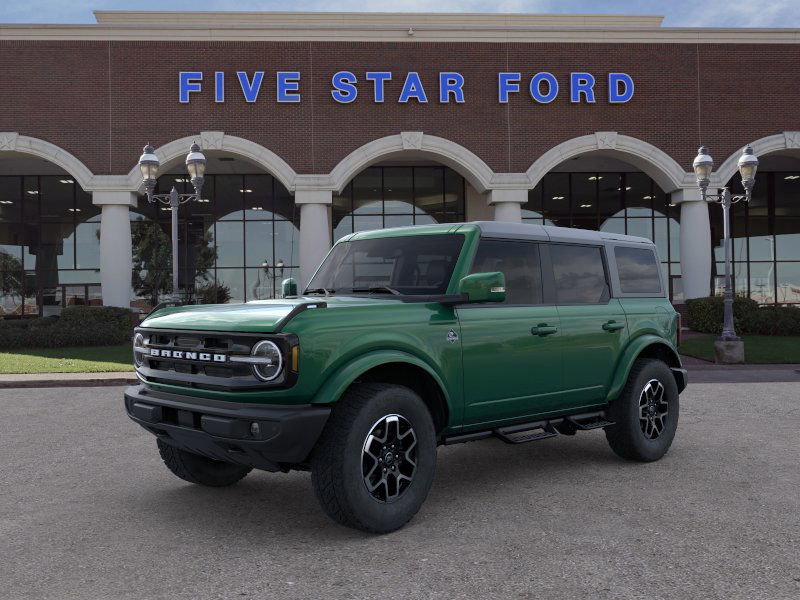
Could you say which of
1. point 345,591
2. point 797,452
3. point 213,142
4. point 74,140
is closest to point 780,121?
point 213,142

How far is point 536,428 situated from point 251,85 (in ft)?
69.1

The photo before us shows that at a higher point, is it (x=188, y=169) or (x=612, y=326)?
(x=188, y=169)

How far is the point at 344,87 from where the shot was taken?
23938 millimetres

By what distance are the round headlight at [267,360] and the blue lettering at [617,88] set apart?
76.0ft

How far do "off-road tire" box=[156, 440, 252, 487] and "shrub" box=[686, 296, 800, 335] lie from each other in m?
20.3

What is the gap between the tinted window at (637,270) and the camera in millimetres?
6594

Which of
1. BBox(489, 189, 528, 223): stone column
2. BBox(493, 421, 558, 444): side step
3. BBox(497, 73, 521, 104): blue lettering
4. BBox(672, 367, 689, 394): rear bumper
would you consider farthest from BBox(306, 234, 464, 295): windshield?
BBox(497, 73, 521, 104): blue lettering

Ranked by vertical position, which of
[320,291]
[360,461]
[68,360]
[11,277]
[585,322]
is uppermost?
[11,277]

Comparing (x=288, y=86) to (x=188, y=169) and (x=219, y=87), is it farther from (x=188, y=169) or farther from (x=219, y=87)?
(x=188, y=169)

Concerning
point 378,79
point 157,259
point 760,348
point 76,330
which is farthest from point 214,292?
point 760,348

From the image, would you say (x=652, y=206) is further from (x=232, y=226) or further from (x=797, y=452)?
(x=797, y=452)

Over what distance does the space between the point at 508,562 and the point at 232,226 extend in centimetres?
2841

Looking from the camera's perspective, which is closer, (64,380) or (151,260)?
(64,380)

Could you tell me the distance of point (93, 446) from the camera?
295 inches
